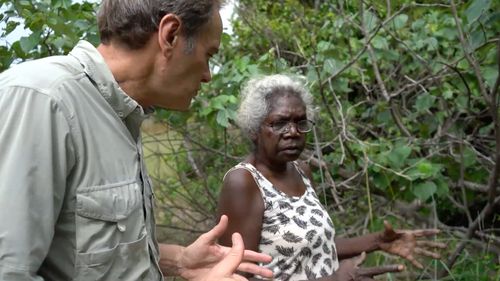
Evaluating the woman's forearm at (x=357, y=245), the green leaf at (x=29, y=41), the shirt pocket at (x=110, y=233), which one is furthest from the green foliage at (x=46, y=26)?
the shirt pocket at (x=110, y=233)

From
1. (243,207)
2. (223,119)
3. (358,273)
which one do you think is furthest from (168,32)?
(223,119)

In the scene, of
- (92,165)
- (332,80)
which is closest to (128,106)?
(92,165)

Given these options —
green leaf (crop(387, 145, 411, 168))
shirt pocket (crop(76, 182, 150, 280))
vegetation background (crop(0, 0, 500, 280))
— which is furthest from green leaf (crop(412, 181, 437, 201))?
shirt pocket (crop(76, 182, 150, 280))

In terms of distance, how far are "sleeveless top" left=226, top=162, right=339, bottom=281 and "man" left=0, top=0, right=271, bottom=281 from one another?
3.13ft

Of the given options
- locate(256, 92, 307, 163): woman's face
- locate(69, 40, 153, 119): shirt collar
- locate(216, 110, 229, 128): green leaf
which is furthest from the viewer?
locate(216, 110, 229, 128): green leaf

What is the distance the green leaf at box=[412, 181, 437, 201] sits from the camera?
12.9ft

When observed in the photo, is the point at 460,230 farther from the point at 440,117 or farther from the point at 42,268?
the point at 42,268

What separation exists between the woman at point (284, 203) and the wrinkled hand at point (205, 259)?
0.61m

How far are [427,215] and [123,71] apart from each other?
3639 millimetres

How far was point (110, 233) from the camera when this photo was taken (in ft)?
5.18

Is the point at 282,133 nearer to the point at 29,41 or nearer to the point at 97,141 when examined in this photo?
the point at 29,41

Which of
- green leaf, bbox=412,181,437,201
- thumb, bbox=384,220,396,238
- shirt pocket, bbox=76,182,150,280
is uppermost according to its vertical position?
shirt pocket, bbox=76,182,150,280

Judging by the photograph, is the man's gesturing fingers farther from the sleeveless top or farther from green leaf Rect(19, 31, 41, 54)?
green leaf Rect(19, 31, 41, 54)

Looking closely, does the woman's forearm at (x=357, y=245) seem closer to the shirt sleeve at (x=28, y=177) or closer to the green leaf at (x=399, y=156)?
the green leaf at (x=399, y=156)
